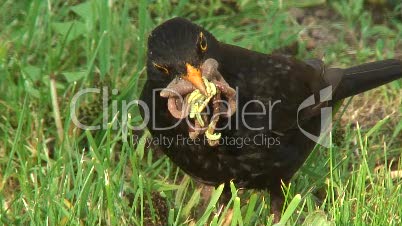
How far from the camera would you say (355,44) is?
6191 millimetres

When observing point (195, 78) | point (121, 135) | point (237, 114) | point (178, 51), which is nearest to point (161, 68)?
point (178, 51)

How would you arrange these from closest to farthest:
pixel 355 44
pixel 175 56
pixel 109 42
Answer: pixel 175 56
pixel 109 42
pixel 355 44

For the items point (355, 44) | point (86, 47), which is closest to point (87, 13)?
point (86, 47)

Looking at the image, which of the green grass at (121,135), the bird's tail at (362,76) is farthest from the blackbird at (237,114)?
the bird's tail at (362,76)

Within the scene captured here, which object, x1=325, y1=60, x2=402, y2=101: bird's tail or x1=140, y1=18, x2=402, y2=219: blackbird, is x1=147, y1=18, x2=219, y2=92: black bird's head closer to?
x1=140, y1=18, x2=402, y2=219: blackbird

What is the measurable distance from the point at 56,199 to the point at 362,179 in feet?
4.38

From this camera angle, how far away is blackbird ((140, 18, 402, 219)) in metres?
4.10

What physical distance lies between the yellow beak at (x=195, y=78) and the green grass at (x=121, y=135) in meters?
0.43

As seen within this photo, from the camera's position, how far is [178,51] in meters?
4.03

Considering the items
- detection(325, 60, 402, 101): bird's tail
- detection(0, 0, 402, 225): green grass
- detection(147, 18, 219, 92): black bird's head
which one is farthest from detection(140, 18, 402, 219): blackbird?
detection(325, 60, 402, 101): bird's tail

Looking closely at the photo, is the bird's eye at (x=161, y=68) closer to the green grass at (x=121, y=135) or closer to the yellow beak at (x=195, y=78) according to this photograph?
the yellow beak at (x=195, y=78)

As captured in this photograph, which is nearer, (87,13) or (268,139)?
(268,139)

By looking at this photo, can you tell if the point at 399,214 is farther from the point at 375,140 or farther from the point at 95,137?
the point at 95,137

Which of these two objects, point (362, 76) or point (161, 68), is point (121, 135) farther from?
point (362, 76)
